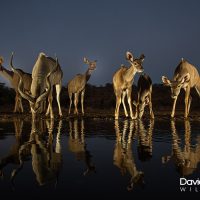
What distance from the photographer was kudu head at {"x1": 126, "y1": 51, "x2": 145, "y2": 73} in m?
16.1

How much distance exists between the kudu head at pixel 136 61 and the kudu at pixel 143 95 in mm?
1865

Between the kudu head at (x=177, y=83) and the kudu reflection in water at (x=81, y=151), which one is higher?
the kudu head at (x=177, y=83)

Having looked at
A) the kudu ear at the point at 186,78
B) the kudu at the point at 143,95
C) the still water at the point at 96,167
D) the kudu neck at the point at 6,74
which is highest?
the kudu neck at the point at 6,74

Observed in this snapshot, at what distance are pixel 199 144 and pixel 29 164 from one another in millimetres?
3927

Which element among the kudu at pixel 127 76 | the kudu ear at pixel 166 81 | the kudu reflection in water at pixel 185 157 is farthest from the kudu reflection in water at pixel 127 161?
the kudu ear at pixel 166 81

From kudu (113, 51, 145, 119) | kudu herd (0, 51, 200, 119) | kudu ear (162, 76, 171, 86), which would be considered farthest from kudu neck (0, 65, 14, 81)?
kudu ear (162, 76, 171, 86)

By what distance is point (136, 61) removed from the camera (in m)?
16.2

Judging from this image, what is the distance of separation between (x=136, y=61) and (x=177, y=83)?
7.78 ft

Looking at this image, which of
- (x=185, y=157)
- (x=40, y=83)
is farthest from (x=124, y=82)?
(x=185, y=157)

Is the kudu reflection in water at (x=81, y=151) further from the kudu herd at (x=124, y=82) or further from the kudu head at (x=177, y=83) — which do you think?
the kudu head at (x=177, y=83)

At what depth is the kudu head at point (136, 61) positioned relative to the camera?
16.1 metres

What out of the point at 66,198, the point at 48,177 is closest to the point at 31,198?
the point at 66,198

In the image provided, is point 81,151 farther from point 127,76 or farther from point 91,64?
point 91,64

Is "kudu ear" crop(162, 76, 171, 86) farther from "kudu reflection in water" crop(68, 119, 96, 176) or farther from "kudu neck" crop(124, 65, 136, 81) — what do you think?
"kudu reflection in water" crop(68, 119, 96, 176)
